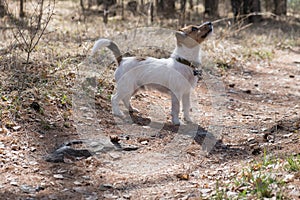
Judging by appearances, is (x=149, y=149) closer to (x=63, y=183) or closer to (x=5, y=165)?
(x=63, y=183)

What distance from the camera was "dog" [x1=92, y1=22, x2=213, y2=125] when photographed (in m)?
5.64

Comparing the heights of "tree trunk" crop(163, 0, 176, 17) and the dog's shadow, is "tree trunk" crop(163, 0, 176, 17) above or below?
above

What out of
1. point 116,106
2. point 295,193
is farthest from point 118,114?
point 295,193

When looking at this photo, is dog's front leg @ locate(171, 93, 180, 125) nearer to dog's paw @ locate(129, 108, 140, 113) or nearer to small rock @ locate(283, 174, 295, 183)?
dog's paw @ locate(129, 108, 140, 113)

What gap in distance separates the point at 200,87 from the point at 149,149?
3.10 meters

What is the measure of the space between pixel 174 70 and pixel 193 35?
1.71 ft

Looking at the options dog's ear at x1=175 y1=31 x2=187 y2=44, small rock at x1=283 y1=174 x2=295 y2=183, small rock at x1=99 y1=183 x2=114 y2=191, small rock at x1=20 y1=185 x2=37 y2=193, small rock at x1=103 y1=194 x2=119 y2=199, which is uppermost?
dog's ear at x1=175 y1=31 x2=187 y2=44

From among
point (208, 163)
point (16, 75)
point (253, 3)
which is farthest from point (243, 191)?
point (253, 3)

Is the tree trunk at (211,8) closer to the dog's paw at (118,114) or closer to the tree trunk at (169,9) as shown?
the tree trunk at (169,9)

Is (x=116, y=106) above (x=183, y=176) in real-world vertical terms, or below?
above

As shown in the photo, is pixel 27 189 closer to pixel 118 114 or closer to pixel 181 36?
pixel 118 114

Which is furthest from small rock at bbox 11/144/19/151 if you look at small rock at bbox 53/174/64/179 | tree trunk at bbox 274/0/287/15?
tree trunk at bbox 274/0/287/15

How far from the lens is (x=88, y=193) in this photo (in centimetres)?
395

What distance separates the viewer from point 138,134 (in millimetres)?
5477
